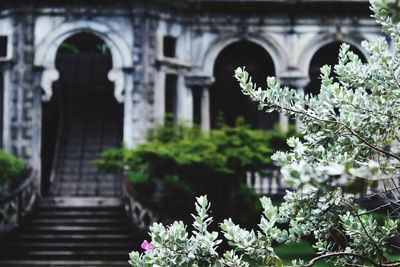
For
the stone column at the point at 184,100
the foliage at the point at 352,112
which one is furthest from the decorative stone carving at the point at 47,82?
the foliage at the point at 352,112

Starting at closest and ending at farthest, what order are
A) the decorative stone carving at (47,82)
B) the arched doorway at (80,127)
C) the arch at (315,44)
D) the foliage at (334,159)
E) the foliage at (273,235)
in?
the foliage at (273,235) < the foliage at (334,159) < the decorative stone carving at (47,82) < the arched doorway at (80,127) < the arch at (315,44)

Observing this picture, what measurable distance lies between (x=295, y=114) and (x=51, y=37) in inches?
624

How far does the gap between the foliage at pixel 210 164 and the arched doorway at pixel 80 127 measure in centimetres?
323

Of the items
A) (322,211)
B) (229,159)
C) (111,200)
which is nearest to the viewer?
(322,211)

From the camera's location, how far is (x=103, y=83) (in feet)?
83.7

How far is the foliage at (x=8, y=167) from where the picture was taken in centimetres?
1930

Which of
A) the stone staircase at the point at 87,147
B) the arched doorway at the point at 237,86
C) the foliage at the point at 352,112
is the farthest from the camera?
the arched doorway at the point at 237,86

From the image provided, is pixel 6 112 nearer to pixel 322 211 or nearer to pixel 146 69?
pixel 146 69

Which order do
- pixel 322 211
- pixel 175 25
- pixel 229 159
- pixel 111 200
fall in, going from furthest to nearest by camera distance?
pixel 175 25, pixel 111 200, pixel 229 159, pixel 322 211

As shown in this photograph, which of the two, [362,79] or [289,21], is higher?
[289,21]

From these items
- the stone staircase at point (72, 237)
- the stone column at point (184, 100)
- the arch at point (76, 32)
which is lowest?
the stone staircase at point (72, 237)

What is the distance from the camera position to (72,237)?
62.1 feet

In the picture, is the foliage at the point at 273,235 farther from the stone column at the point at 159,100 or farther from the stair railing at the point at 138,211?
the stone column at the point at 159,100

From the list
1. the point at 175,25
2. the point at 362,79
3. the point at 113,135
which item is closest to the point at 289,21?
the point at 175,25
